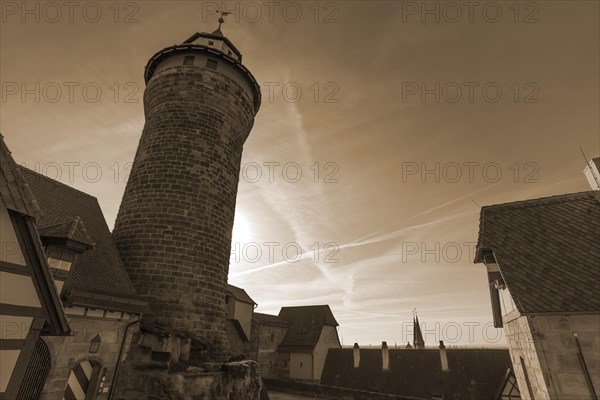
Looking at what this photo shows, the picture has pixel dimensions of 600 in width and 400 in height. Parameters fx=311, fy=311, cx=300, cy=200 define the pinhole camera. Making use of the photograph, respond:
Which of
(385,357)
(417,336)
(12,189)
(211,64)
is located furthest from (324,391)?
(417,336)

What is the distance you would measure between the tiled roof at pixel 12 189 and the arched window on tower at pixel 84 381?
16.8 feet

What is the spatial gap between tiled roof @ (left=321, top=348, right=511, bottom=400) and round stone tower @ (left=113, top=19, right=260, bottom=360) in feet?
67.2

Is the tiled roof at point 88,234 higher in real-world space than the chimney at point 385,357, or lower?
higher

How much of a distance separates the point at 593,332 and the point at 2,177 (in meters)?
11.9

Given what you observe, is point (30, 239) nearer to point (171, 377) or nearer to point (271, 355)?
point (171, 377)

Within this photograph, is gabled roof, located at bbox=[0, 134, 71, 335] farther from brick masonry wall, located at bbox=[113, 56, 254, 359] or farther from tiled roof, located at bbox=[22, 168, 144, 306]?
brick masonry wall, located at bbox=[113, 56, 254, 359]

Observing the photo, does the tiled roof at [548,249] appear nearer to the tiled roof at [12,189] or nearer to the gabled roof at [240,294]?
the tiled roof at [12,189]

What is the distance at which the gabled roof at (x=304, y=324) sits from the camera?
34.3 meters

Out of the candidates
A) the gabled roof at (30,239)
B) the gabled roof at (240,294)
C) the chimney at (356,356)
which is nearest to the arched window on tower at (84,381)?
the gabled roof at (30,239)

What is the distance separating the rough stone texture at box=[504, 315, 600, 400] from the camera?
700 centimetres

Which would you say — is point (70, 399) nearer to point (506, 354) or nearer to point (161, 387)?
point (161, 387)

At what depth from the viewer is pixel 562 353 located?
7.28 meters

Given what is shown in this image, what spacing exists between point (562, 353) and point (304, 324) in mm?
32134

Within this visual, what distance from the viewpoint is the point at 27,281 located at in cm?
454
